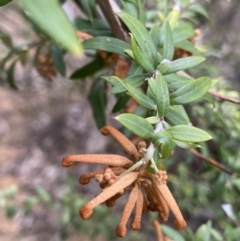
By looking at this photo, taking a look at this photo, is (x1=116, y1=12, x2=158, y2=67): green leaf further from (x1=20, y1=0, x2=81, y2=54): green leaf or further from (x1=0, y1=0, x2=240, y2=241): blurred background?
(x1=0, y1=0, x2=240, y2=241): blurred background

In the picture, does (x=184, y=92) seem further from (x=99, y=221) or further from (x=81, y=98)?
(x=81, y=98)

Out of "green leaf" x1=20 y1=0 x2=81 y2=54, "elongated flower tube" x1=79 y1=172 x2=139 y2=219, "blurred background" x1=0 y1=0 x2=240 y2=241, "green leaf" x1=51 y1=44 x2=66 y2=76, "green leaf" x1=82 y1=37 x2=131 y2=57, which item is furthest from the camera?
"blurred background" x1=0 y1=0 x2=240 y2=241

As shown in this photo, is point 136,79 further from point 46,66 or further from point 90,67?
point 46,66

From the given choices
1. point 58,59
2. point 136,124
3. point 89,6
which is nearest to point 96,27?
point 89,6

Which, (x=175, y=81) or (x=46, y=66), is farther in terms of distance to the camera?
(x=46, y=66)

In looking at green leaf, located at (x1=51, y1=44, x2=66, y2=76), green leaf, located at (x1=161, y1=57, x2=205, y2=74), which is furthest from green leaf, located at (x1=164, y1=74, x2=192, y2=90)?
green leaf, located at (x1=51, y1=44, x2=66, y2=76)

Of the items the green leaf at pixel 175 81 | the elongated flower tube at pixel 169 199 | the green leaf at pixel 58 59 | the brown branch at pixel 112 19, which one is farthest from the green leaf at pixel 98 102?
the elongated flower tube at pixel 169 199
